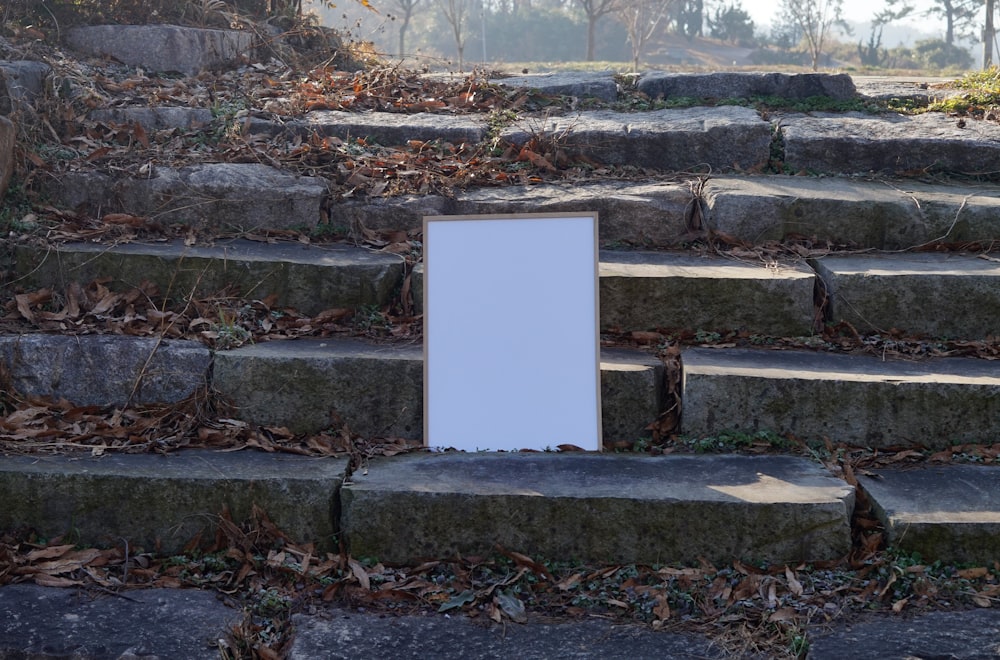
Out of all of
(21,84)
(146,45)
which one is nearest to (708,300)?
(21,84)

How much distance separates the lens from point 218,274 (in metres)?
3.38

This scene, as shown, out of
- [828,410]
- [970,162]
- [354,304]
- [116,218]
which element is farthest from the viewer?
[970,162]

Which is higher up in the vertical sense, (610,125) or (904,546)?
(610,125)

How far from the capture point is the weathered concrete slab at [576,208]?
147 inches

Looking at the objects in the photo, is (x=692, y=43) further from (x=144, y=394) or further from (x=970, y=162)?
(x=144, y=394)

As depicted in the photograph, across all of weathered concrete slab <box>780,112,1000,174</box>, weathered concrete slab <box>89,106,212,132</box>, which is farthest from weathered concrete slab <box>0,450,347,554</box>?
weathered concrete slab <box>780,112,1000,174</box>

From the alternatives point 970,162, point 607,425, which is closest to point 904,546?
point 607,425

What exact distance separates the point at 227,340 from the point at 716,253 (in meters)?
1.93

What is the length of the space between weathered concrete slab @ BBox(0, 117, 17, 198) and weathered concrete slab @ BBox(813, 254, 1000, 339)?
330cm

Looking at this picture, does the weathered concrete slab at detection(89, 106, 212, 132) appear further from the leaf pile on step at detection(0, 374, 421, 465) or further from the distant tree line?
the distant tree line

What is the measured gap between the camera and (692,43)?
102 feet

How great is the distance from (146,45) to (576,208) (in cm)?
286

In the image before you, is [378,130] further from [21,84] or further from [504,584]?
[504,584]

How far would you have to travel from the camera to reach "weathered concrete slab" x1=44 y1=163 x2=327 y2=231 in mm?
3738
